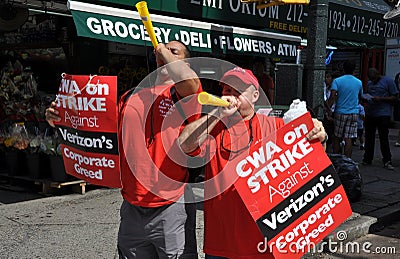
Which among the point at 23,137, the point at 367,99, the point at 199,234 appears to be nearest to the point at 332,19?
the point at 367,99

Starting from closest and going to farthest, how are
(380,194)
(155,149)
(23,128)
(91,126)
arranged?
1. (155,149)
2. (91,126)
3. (23,128)
4. (380,194)

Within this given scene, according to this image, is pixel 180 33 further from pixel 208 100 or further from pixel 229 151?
pixel 208 100

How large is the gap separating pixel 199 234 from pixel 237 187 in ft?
8.85

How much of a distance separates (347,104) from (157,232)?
6.14m

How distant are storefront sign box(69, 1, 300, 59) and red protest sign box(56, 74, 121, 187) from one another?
1.89m

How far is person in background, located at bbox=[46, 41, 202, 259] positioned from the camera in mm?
2502

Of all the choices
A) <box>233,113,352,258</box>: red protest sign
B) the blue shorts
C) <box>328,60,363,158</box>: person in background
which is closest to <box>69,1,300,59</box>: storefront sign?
<box>328,60,363,158</box>: person in background

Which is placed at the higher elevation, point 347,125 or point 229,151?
point 229,151

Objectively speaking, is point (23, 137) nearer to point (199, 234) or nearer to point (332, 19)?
point (199, 234)

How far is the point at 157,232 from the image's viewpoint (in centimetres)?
254

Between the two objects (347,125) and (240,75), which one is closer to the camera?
(240,75)

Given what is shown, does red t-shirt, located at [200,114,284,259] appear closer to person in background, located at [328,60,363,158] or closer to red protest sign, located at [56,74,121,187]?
red protest sign, located at [56,74,121,187]

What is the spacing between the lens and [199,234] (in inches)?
193

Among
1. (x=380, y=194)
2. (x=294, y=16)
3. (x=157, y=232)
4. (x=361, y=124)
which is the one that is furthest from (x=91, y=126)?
(x=361, y=124)
